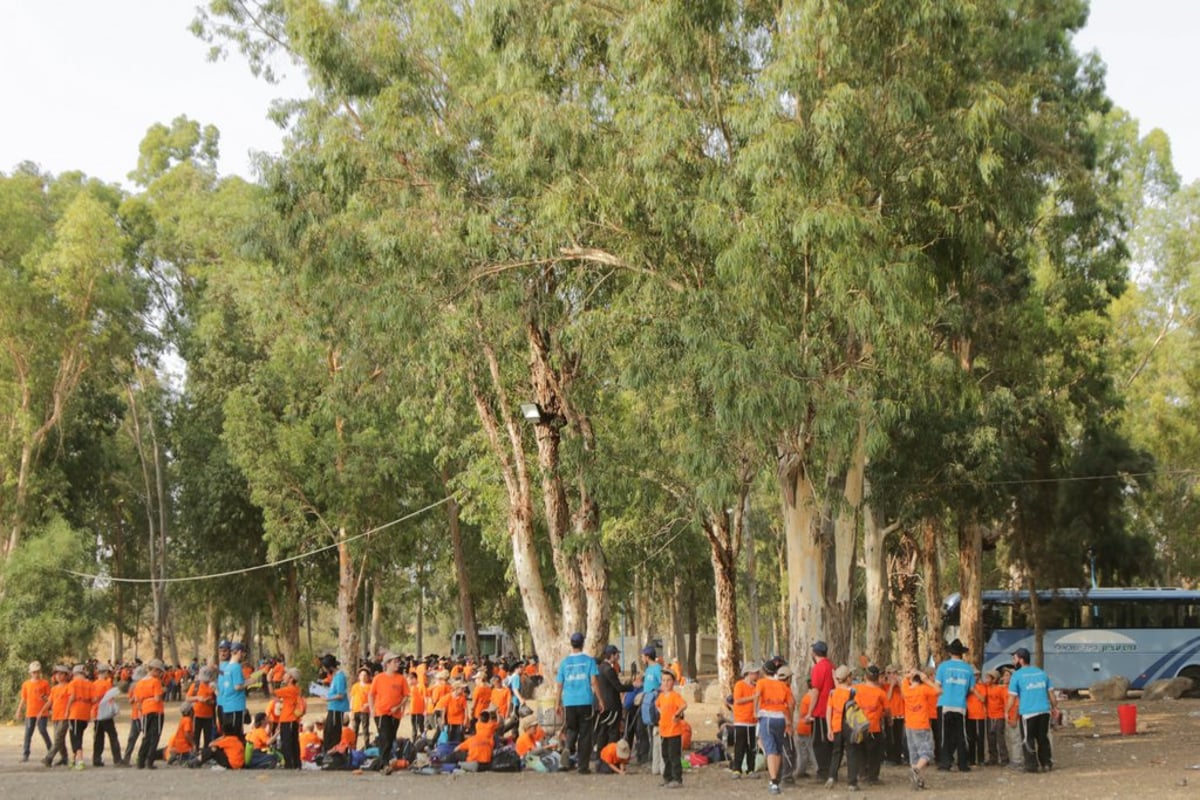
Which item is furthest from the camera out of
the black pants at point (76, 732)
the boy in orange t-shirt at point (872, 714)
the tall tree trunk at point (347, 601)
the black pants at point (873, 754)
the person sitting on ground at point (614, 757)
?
the tall tree trunk at point (347, 601)

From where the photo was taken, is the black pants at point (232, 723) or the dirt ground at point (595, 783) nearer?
the dirt ground at point (595, 783)

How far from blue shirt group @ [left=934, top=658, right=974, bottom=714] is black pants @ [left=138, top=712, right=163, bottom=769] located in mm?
10141

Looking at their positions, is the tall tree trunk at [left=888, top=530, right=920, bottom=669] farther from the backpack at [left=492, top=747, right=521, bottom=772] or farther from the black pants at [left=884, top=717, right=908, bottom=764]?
the backpack at [left=492, top=747, right=521, bottom=772]

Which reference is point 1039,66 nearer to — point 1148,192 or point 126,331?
point 1148,192

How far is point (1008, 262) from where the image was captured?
82.9 ft

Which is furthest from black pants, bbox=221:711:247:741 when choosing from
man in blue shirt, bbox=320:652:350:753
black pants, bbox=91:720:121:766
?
black pants, bbox=91:720:121:766

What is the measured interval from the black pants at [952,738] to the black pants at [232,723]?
30.5 ft

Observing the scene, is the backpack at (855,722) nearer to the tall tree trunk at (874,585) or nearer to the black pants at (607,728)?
the black pants at (607,728)

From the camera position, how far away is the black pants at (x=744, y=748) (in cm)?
1562

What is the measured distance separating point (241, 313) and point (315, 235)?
18596 millimetres

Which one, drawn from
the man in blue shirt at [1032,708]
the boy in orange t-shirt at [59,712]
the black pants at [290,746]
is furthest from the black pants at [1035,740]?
the boy in orange t-shirt at [59,712]

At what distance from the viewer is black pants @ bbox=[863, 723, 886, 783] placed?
15016 mm

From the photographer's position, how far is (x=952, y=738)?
55.0ft

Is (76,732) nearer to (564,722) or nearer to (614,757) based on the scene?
(564,722)
